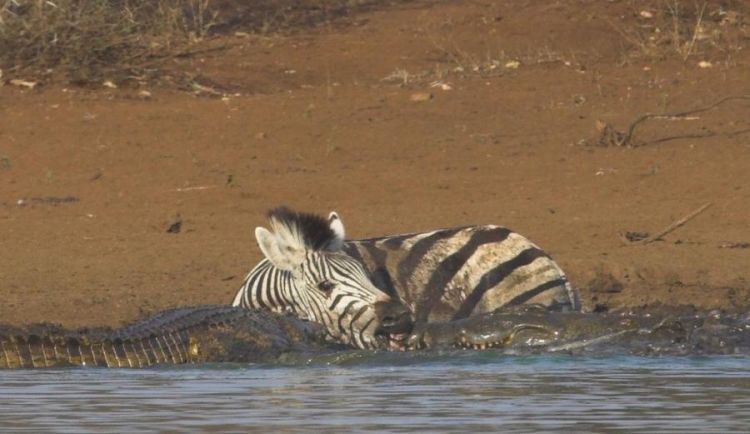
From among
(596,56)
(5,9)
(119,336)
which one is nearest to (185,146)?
(5,9)

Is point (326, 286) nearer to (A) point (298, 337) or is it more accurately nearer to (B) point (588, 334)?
(A) point (298, 337)

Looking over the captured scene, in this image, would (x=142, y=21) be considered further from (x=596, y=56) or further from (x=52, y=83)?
(x=596, y=56)

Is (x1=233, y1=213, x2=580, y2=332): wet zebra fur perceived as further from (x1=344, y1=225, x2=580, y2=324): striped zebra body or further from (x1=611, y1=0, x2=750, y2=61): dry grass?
(x1=611, y1=0, x2=750, y2=61): dry grass

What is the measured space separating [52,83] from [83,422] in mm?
10020

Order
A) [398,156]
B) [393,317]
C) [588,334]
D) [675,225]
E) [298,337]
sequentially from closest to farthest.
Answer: [393,317] < [298,337] < [588,334] < [675,225] < [398,156]

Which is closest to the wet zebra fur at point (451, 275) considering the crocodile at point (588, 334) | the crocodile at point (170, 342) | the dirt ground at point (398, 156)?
the crocodile at point (588, 334)

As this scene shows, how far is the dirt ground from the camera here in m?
12.2

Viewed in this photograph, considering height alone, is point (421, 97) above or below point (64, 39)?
below

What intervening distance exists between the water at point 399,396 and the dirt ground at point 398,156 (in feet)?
7.22

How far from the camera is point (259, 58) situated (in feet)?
61.9

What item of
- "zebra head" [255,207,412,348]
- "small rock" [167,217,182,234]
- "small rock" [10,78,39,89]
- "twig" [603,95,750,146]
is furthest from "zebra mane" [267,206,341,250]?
"small rock" [10,78,39,89]

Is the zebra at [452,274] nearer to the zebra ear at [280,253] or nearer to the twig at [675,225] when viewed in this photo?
the zebra ear at [280,253]

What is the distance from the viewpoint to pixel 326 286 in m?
9.71

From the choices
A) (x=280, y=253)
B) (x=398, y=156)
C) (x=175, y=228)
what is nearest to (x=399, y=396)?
(x=280, y=253)
